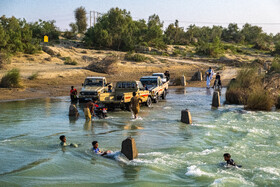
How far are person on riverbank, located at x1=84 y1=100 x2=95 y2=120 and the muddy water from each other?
0.46 m

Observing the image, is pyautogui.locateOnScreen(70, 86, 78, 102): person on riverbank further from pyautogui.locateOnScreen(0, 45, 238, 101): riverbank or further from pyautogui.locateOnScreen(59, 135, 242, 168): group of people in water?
pyautogui.locateOnScreen(59, 135, 242, 168): group of people in water

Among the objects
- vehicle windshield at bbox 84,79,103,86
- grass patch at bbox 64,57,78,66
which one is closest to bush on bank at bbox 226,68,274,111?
vehicle windshield at bbox 84,79,103,86

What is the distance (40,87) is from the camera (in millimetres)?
28453

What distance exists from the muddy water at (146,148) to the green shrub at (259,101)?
103 centimetres

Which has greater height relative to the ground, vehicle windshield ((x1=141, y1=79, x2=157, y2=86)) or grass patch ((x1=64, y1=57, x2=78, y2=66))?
grass patch ((x1=64, y1=57, x2=78, y2=66))

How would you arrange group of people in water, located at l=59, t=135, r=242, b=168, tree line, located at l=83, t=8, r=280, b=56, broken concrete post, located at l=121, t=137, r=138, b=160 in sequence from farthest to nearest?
tree line, located at l=83, t=8, r=280, b=56
broken concrete post, located at l=121, t=137, r=138, b=160
group of people in water, located at l=59, t=135, r=242, b=168

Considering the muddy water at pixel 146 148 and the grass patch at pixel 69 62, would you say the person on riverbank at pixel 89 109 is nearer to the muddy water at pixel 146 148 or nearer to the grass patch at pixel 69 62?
the muddy water at pixel 146 148

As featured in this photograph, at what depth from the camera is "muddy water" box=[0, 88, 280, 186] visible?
333 inches

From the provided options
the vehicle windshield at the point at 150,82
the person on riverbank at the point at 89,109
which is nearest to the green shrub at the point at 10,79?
the vehicle windshield at the point at 150,82

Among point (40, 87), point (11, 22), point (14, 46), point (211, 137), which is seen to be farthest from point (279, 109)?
point (11, 22)

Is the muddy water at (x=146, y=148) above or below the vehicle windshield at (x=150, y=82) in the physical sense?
below

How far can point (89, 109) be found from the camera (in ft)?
52.4

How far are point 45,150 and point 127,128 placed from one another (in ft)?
14.3

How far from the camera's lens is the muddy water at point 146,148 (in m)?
8.45
